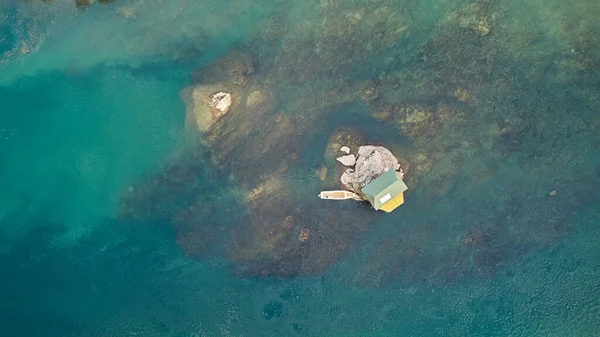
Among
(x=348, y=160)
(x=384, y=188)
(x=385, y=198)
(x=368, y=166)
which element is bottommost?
(x=385, y=198)

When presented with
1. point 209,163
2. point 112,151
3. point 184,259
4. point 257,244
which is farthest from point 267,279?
point 112,151

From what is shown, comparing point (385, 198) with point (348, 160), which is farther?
point (348, 160)

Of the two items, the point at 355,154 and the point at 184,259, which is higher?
the point at 355,154

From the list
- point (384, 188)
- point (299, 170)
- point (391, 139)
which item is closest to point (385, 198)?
point (384, 188)

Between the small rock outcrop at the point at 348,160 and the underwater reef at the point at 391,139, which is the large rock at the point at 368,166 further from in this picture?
the underwater reef at the point at 391,139

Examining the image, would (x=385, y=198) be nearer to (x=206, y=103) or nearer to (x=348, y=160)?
(x=348, y=160)

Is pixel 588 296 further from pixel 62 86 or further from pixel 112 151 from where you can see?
pixel 62 86

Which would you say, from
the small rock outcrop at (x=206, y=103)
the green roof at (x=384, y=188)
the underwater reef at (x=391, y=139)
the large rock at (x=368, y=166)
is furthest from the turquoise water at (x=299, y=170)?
the green roof at (x=384, y=188)
